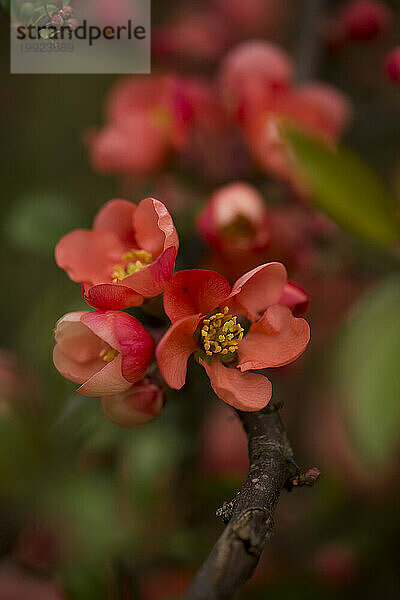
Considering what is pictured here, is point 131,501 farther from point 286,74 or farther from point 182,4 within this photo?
point 182,4

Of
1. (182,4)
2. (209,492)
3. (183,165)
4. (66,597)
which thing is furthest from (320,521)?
(182,4)

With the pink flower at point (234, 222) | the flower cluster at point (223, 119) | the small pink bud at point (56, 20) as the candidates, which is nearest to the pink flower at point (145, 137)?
the flower cluster at point (223, 119)

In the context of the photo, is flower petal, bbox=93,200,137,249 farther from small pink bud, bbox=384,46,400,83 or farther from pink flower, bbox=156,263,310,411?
small pink bud, bbox=384,46,400,83

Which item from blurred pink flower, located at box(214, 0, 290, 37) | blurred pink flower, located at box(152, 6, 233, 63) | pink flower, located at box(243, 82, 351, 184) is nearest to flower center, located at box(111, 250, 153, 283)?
pink flower, located at box(243, 82, 351, 184)

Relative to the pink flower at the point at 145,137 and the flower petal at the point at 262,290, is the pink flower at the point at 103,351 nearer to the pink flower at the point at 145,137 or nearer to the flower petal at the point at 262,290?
the flower petal at the point at 262,290

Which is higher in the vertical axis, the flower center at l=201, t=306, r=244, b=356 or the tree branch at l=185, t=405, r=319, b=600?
the flower center at l=201, t=306, r=244, b=356

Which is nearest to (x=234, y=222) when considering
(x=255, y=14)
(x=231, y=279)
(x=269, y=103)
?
(x=231, y=279)

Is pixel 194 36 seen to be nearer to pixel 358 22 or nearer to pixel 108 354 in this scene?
pixel 358 22
